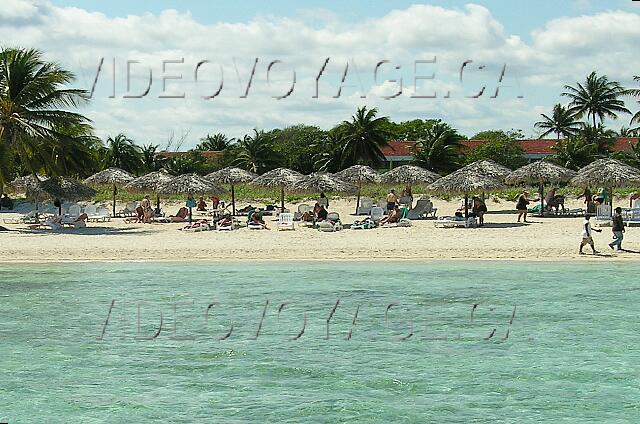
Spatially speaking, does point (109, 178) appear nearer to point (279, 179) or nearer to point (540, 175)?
point (279, 179)

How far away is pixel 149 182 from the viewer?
2969cm

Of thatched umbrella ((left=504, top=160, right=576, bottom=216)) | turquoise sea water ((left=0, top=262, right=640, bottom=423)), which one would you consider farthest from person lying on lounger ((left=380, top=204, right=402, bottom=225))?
turquoise sea water ((left=0, top=262, right=640, bottom=423))

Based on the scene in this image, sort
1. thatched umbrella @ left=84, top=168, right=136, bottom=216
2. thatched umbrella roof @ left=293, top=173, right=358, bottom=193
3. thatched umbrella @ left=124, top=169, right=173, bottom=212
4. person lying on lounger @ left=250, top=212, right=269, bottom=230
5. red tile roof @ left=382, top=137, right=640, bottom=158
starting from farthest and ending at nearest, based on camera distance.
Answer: red tile roof @ left=382, top=137, right=640, bottom=158 < thatched umbrella @ left=84, top=168, right=136, bottom=216 < thatched umbrella @ left=124, top=169, right=173, bottom=212 < thatched umbrella roof @ left=293, top=173, right=358, bottom=193 < person lying on lounger @ left=250, top=212, right=269, bottom=230

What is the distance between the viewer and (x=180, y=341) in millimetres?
13617

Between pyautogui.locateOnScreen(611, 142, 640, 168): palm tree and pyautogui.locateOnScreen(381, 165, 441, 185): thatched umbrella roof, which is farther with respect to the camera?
pyautogui.locateOnScreen(611, 142, 640, 168): palm tree

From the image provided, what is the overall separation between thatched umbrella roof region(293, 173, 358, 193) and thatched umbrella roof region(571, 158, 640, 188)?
716cm

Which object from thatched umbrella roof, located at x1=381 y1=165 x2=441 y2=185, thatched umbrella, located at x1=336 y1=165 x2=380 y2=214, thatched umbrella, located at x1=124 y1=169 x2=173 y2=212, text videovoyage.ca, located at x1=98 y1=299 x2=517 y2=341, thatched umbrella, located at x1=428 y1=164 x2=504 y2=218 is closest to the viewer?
text videovoyage.ca, located at x1=98 y1=299 x2=517 y2=341

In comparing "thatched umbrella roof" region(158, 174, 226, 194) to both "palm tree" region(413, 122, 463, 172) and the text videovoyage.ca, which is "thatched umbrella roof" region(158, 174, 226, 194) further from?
"palm tree" region(413, 122, 463, 172)

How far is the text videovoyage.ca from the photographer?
46.1 feet

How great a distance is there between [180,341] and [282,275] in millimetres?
5560

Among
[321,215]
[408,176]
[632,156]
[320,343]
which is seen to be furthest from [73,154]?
[632,156]

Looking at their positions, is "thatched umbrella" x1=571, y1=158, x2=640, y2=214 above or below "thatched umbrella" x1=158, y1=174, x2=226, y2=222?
above

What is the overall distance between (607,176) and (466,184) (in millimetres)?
4347

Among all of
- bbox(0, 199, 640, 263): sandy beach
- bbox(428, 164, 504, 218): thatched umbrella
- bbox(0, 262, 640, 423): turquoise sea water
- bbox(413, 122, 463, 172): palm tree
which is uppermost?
bbox(413, 122, 463, 172): palm tree
